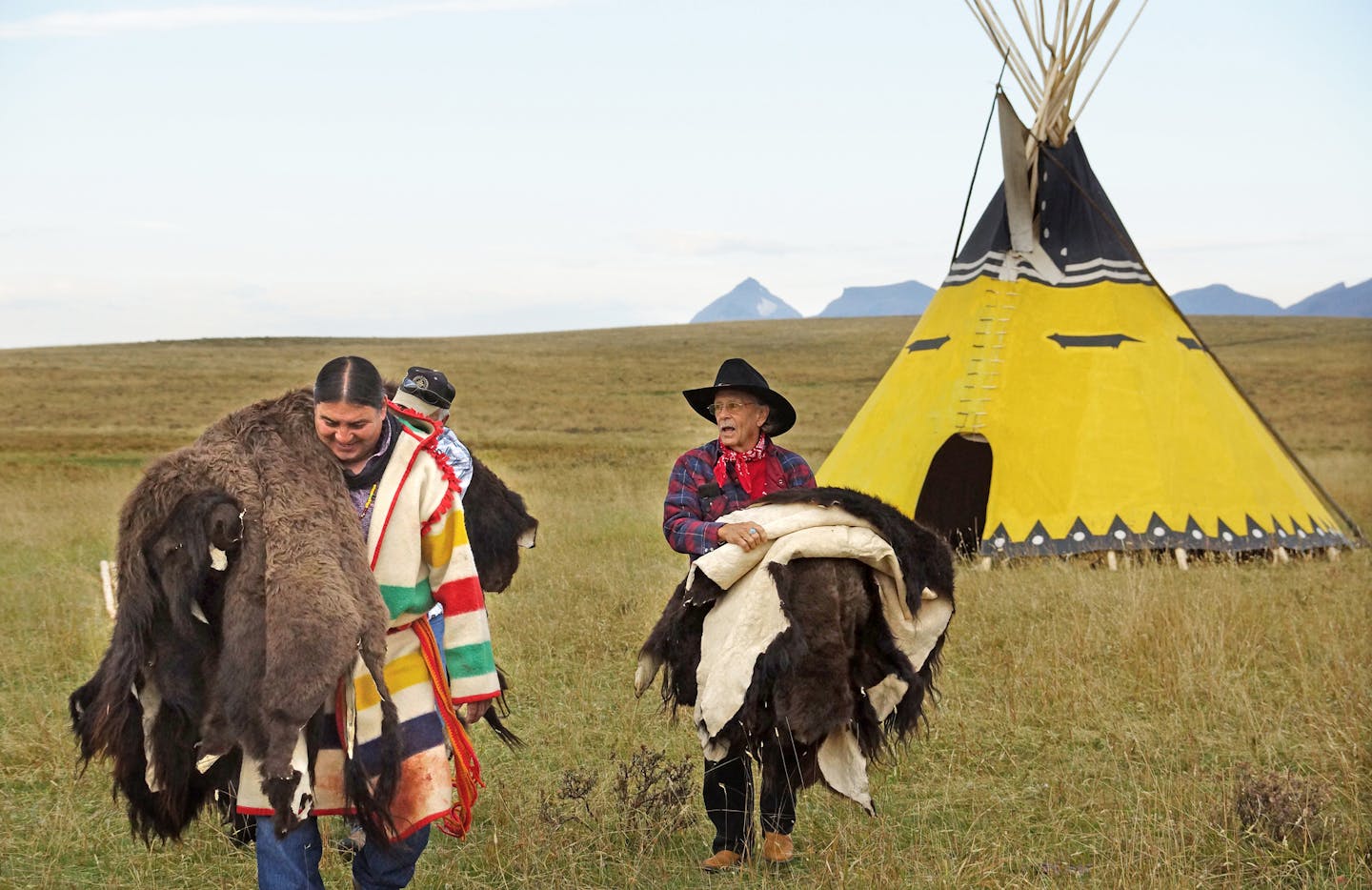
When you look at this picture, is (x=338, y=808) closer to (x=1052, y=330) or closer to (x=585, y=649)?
(x=585, y=649)

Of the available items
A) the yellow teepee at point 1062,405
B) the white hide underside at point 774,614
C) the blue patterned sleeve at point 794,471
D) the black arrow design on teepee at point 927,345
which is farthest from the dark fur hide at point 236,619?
the black arrow design on teepee at point 927,345

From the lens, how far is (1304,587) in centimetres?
863

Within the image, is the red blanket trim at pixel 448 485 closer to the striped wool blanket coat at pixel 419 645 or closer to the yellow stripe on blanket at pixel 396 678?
the striped wool blanket coat at pixel 419 645

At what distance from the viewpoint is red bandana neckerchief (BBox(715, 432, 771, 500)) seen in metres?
4.38

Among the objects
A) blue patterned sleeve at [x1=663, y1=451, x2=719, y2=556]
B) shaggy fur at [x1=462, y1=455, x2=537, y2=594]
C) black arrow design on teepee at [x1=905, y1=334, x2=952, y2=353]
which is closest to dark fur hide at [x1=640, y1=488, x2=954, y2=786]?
blue patterned sleeve at [x1=663, y1=451, x2=719, y2=556]

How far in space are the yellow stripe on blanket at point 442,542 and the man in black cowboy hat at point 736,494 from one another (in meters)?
0.84

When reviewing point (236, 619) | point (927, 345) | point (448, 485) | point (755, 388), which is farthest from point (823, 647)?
point (927, 345)

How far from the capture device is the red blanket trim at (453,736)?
3.44 m

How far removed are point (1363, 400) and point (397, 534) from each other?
121 feet

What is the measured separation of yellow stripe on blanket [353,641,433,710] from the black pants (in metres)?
1.08

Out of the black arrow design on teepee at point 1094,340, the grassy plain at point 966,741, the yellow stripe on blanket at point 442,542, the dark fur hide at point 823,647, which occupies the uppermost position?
the black arrow design on teepee at point 1094,340

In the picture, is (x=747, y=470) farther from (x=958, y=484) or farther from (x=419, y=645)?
(x=958, y=484)

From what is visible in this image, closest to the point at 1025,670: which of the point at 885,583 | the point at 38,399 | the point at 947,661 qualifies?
the point at 947,661

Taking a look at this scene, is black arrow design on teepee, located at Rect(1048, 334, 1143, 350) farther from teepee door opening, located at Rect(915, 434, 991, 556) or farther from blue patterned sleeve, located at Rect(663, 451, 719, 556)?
blue patterned sleeve, located at Rect(663, 451, 719, 556)
